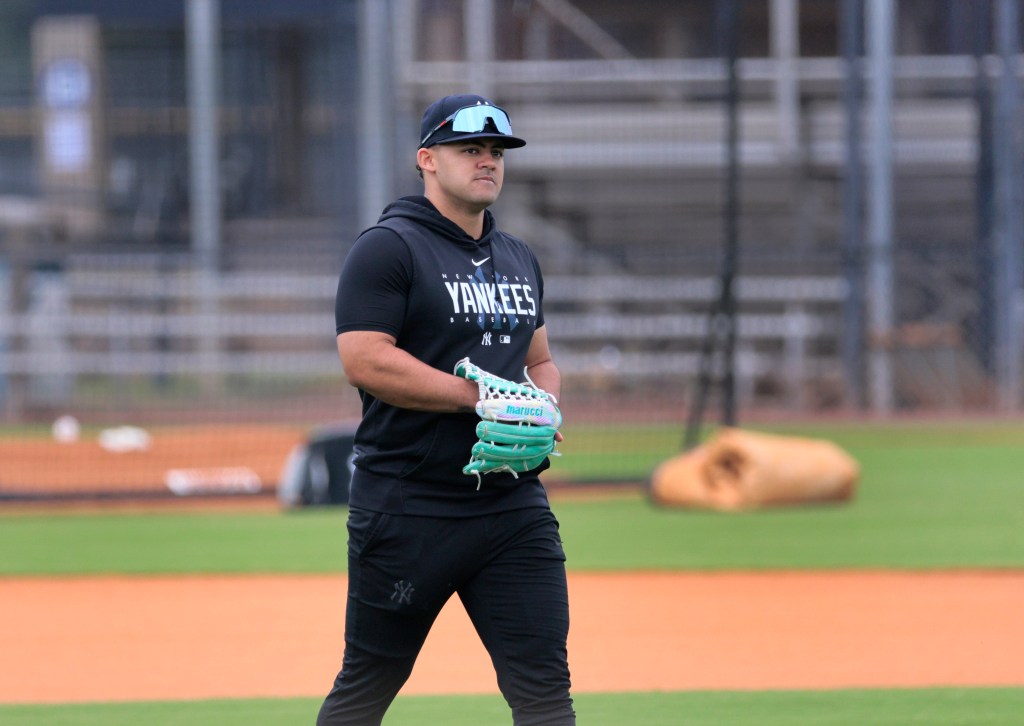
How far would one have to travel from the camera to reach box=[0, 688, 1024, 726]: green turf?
559cm

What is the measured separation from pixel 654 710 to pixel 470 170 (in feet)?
8.60

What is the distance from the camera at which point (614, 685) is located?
6391 mm

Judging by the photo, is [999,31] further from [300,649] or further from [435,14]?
[300,649]

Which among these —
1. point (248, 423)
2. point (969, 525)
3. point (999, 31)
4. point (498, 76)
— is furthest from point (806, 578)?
point (999, 31)

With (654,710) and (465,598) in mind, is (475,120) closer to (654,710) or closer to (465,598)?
(465,598)

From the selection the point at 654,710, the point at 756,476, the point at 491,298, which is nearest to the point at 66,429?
the point at 756,476

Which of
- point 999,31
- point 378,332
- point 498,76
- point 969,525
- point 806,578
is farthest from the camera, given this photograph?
point 999,31

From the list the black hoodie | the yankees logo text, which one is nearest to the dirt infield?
the black hoodie

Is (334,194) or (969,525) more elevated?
(334,194)

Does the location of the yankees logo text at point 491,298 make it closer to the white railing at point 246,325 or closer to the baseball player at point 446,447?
the baseball player at point 446,447

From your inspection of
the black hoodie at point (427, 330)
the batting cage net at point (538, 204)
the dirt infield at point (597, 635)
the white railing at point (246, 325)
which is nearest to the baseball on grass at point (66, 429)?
the batting cage net at point (538, 204)

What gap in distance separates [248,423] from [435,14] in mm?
5382

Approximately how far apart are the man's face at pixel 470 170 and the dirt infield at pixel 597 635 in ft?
9.37

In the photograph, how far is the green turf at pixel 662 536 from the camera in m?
9.97
